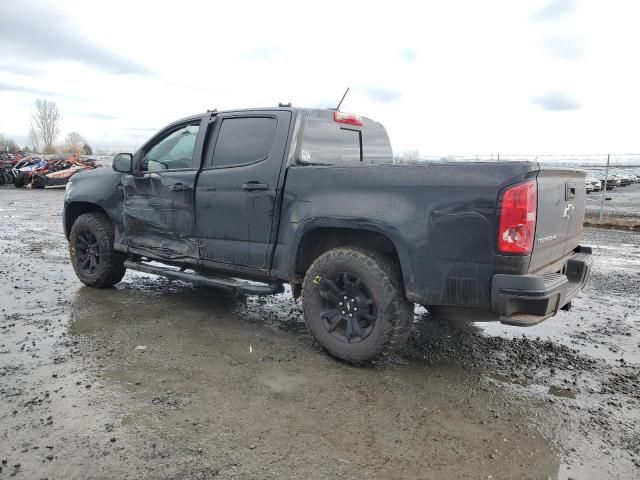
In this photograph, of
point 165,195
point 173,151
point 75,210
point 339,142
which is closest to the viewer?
point 339,142

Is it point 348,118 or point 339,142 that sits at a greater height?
point 348,118

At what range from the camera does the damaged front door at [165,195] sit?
485 cm

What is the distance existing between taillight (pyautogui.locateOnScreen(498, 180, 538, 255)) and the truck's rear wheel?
2.87 feet

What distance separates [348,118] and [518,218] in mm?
2292

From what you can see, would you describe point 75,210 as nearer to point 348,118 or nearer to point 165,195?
point 165,195

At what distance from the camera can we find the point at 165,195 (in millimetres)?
5008

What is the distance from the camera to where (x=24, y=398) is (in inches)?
125

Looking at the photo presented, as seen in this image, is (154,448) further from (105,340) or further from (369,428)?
(105,340)

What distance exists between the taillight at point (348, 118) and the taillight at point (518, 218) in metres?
2.10

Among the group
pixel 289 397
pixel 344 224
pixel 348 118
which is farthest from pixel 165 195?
pixel 289 397

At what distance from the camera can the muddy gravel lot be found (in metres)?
2.59

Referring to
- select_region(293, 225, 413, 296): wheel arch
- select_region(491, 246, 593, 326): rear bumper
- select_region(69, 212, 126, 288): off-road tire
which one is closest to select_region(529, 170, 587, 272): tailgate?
select_region(491, 246, 593, 326): rear bumper

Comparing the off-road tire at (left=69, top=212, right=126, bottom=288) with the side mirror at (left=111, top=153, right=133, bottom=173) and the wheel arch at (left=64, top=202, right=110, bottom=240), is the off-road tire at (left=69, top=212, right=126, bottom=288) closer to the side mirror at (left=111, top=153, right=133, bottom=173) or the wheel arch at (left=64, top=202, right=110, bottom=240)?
the wheel arch at (left=64, top=202, right=110, bottom=240)

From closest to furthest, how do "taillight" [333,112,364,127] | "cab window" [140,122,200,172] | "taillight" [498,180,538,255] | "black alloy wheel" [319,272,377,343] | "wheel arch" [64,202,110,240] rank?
"taillight" [498,180,538,255], "black alloy wheel" [319,272,377,343], "taillight" [333,112,364,127], "cab window" [140,122,200,172], "wheel arch" [64,202,110,240]
